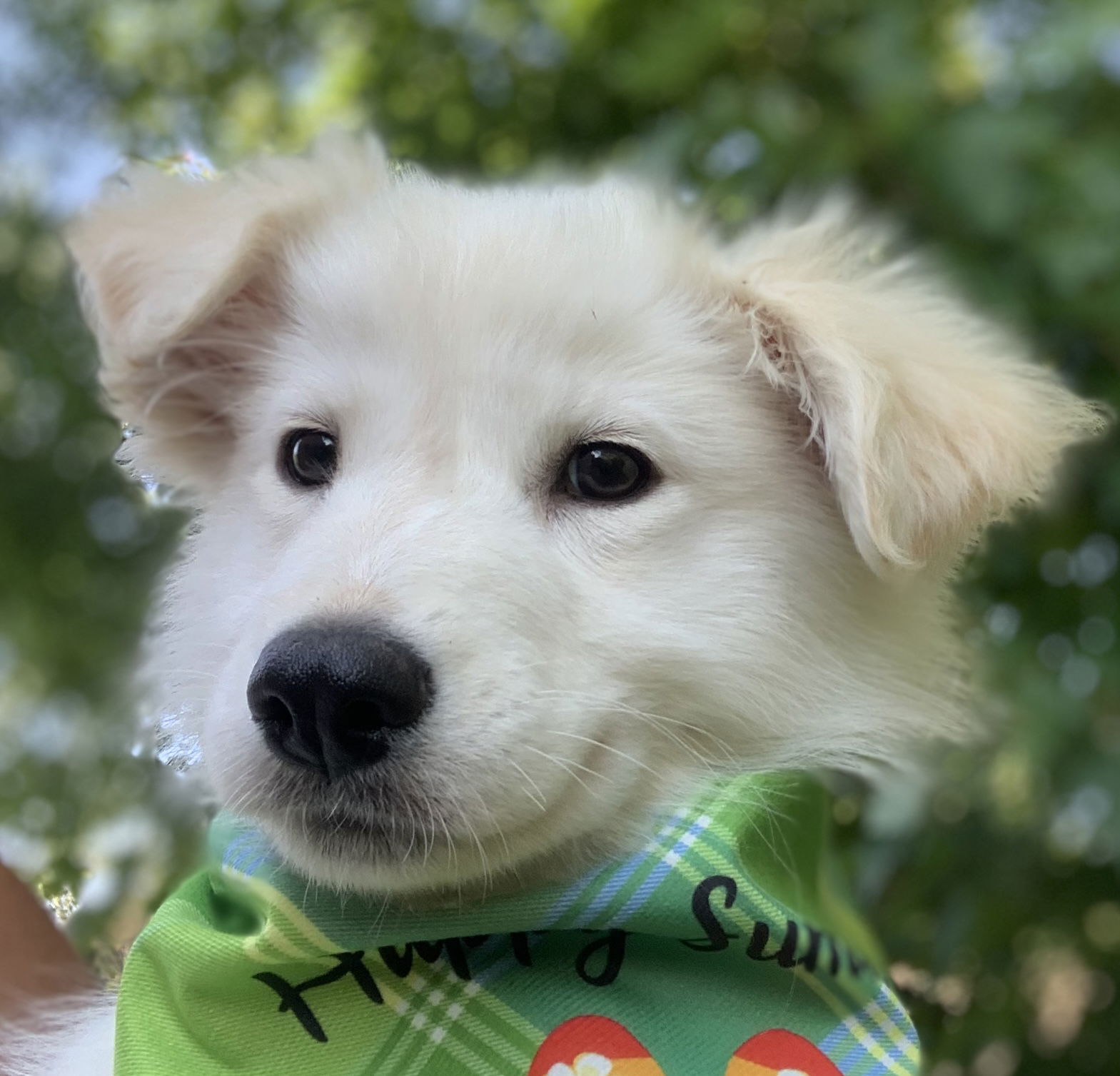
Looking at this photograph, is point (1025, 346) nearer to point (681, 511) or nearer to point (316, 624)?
point (681, 511)

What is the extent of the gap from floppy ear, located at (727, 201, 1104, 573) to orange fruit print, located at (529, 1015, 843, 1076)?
26.4 inches

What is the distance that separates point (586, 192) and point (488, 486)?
67cm

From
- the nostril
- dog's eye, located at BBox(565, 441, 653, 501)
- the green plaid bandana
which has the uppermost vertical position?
dog's eye, located at BBox(565, 441, 653, 501)

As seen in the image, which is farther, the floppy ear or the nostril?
the floppy ear

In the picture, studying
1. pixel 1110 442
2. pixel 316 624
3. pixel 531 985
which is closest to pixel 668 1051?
pixel 531 985

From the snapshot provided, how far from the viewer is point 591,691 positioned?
155 centimetres

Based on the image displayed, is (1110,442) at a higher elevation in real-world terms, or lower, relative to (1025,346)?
lower

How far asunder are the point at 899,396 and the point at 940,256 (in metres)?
0.86

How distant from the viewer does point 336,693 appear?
134 cm

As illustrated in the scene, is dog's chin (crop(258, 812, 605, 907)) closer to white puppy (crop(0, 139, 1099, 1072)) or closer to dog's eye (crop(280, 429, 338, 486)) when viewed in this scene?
white puppy (crop(0, 139, 1099, 1072))

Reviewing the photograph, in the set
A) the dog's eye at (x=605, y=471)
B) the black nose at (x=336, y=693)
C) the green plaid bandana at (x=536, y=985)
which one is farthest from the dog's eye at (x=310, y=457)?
the green plaid bandana at (x=536, y=985)

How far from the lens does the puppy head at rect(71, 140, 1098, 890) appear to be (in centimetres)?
145

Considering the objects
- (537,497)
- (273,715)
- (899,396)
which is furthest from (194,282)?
(899,396)

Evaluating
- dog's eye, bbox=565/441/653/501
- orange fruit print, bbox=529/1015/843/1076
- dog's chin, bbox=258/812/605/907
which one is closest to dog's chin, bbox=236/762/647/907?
dog's chin, bbox=258/812/605/907
